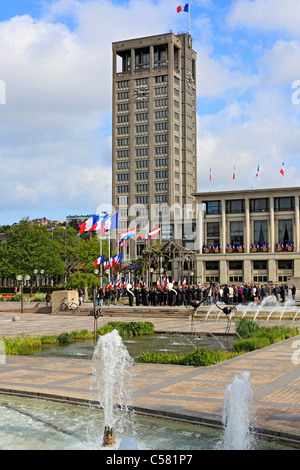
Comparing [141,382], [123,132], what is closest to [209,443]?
[141,382]

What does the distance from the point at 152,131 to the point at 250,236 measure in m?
48.7

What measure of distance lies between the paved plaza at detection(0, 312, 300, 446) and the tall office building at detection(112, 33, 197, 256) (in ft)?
337

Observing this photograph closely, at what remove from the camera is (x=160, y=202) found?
120 metres

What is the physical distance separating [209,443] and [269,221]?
75.2 metres

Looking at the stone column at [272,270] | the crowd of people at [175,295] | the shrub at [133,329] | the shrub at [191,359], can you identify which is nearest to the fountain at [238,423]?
the shrub at [191,359]

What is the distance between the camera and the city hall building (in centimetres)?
7850

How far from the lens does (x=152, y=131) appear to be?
121 meters

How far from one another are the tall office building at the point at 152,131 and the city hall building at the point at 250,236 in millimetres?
34143

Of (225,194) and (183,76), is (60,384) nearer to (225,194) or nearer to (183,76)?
(225,194)

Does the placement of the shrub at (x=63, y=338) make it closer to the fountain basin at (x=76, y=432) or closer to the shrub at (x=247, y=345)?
the shrub at (x=247, y=345)

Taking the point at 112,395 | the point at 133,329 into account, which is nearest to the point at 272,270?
the point at 133,329

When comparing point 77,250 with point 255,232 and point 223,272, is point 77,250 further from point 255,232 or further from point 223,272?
point 255,232

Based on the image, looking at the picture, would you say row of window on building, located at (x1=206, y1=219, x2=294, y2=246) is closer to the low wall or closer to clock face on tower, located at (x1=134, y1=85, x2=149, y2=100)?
the low wall

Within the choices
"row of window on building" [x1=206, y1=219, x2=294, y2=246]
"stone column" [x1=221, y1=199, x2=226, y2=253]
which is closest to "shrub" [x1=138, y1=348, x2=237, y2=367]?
"row of window on building" [x1=206, y1=219, x2=294, y2=246]
